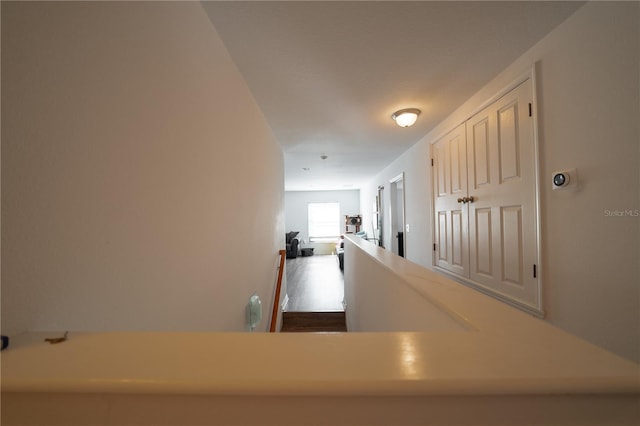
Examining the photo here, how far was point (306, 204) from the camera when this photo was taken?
809 centimetres

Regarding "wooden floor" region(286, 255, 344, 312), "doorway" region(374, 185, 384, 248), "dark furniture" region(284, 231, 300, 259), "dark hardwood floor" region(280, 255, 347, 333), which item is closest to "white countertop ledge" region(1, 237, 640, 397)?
"dark hardwood floor" region(280, 255, 347, 333)

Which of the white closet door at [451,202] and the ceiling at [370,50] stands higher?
the ceiling at [370,50]

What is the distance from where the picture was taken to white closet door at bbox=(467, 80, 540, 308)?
1.38 meters

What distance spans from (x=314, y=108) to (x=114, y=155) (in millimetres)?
1725

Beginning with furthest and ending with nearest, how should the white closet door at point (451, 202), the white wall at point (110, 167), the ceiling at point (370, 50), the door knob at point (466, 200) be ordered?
the white closet door at point (451, 202), the door knob at point (466, 200), the ceiling at point (370, 50), the white wall at point (110, 167)

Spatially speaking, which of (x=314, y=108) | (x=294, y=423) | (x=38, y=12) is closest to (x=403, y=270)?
(x=294, y=423)

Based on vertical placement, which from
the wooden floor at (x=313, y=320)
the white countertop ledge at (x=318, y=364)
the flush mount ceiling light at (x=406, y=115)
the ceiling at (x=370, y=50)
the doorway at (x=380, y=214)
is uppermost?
the ceiling at (x=370, y=50)

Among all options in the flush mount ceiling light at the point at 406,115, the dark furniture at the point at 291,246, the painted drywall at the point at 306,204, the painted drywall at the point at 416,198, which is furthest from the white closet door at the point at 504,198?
the painted drywall at the point at 306,204

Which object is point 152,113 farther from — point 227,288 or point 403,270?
point 403,270

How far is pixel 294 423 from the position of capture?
361mm

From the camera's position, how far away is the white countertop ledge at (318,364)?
1.10ft

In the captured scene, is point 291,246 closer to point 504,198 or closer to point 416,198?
point 416,198

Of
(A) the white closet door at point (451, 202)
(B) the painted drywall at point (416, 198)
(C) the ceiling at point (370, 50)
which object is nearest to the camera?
(C) the ceiling at point (370, 50)

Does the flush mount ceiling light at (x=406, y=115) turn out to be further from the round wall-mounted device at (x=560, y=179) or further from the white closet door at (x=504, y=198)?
the round wall-mounted device at (x=560, y=179)
